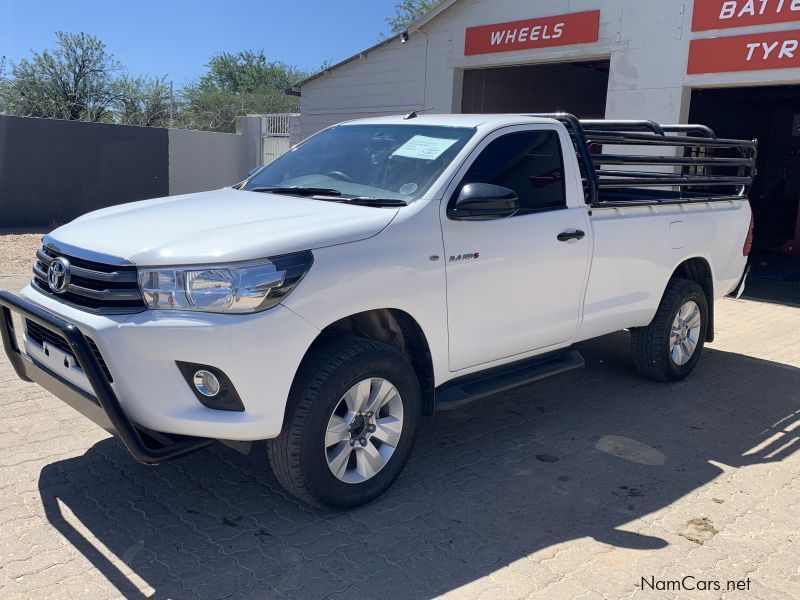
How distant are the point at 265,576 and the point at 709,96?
1710 centimetres

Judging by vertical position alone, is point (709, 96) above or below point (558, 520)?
above

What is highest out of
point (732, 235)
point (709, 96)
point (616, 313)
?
point (709, 96)

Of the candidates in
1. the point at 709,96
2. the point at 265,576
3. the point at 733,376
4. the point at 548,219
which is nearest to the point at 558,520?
the point at 265,576

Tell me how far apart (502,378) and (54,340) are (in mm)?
2523

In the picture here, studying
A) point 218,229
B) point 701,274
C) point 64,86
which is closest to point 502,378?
point 218,229

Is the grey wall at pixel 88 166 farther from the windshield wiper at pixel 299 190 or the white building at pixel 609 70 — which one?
the windshield wiper at pixel 299 190

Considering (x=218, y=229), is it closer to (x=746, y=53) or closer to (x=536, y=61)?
(x=746, y=53)

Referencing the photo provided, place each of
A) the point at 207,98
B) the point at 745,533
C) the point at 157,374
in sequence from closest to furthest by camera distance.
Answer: the point at 157,374 → the point at 745,533 → the point at 207,98

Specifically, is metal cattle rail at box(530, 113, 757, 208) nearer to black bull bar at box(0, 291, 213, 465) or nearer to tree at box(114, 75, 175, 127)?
black bull bar at box(0, 291, 213, 465)

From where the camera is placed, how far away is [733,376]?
655 cm

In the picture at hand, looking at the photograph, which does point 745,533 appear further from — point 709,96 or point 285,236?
point 709,96

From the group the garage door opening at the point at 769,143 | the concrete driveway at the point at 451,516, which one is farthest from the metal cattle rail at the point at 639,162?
the garage door opening at the point at 769,143

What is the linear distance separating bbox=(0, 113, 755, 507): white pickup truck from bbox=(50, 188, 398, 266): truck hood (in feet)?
0.05

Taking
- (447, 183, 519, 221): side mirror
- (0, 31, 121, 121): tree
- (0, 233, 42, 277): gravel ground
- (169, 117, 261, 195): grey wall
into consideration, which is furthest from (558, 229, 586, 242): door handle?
(0, 31, 121, 121): tree
